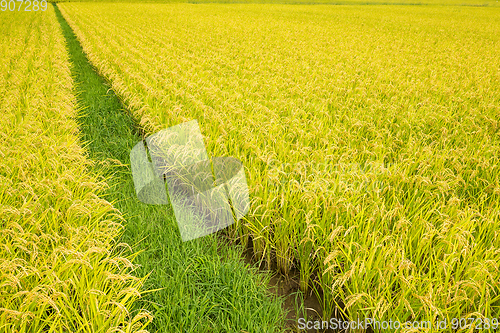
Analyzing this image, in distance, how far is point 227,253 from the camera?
2.60 meters

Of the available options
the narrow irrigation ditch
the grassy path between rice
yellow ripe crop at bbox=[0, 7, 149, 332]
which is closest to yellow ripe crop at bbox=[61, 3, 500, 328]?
the narrow irrigation ditch

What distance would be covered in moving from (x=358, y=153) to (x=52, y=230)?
298 cm

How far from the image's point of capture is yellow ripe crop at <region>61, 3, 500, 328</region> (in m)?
1.83

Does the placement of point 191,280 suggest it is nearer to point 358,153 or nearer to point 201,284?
point 201,284

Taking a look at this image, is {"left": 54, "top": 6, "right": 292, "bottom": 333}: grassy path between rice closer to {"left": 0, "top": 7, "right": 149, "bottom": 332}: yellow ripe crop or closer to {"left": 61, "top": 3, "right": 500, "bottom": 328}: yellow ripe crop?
{"left": 0, "top": 7, "right": 149, "bottom": 332}: yellow ripe crop

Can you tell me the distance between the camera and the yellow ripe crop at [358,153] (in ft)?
5.99

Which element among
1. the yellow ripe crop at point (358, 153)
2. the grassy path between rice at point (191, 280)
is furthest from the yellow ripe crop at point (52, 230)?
the yellow ripe crop at point (358, 153)

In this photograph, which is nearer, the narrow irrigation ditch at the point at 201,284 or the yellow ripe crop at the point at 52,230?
the yellow ripe crop at the point at 52,230

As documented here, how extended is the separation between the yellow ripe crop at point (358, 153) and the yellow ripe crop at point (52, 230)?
3.49 feet

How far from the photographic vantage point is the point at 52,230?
2.04m

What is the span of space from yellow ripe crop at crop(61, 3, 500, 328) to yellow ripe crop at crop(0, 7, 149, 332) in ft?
3.49

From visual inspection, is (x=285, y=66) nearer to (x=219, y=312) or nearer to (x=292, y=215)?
(x=292, y=215)

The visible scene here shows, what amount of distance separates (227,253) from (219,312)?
2.10ft

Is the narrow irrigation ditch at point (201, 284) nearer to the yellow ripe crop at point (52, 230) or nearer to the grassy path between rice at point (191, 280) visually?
the grassy path between rice at point (191, 280)
